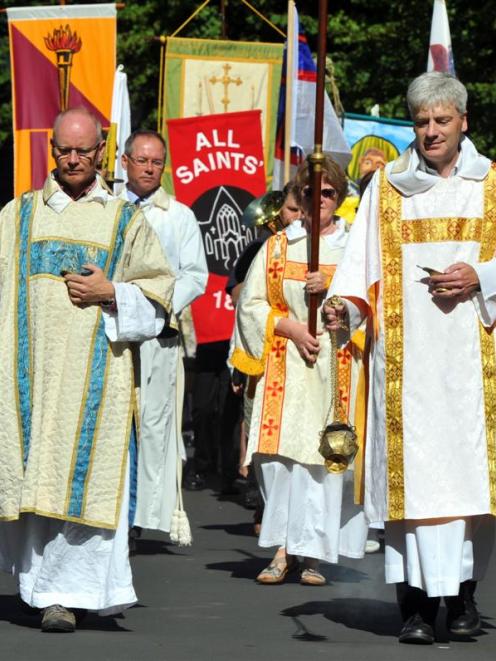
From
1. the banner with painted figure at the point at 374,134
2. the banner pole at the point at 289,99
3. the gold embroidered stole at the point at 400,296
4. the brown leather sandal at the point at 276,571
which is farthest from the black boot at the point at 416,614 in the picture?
the banner with painted figure at the point at 374,134

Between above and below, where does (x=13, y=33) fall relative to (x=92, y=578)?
above

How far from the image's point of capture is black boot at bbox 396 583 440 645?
290 inches

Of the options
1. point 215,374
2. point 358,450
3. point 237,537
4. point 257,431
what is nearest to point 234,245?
point 215,374

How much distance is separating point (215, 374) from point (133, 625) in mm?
6209

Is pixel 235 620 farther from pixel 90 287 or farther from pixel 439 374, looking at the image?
pixel 90 287

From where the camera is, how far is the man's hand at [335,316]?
762 cm

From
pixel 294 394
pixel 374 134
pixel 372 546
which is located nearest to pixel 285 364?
pixel 294 394

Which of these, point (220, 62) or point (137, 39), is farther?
point (137, 39)

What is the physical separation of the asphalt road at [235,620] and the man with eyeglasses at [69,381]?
283 mm

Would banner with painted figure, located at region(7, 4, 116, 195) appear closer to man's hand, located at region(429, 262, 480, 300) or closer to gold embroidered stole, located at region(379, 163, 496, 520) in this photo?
gold embroidered stole, located at region(379, 163, 496, 520)

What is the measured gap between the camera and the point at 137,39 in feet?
82.5

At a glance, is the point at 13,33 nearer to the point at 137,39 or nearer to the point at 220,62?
the point at 220,62

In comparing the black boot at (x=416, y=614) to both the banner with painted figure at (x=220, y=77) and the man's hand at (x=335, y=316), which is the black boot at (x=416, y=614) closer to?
the man's hand at (x=335, y=316)

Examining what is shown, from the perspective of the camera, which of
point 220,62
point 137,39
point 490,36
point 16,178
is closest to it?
point 16,178
